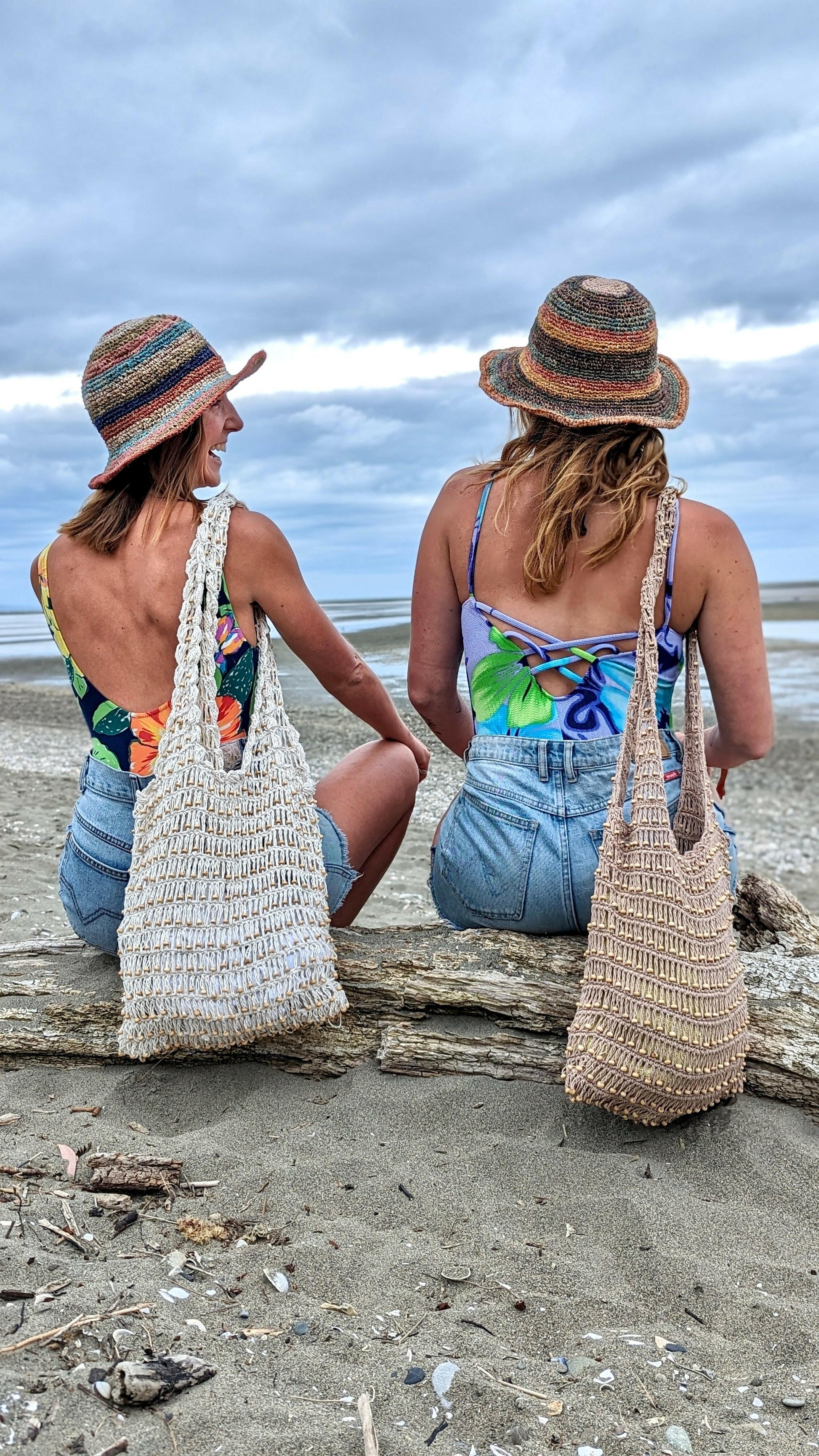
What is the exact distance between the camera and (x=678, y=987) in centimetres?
269

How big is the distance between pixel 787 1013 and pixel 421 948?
108cm

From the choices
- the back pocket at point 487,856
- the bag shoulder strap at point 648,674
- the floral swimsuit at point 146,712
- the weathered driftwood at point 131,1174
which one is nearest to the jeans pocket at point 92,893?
the floral swimsuit at point 146,712

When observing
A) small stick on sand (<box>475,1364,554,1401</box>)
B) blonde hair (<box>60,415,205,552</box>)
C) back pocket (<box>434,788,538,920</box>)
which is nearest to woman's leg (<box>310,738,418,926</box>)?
back pocket (<box>434,788,538,920</box>)

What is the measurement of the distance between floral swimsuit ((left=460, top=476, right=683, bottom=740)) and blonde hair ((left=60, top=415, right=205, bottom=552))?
32.4 inches

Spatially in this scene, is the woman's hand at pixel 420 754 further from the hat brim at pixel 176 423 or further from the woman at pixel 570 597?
the hat brim at pixel 176 423

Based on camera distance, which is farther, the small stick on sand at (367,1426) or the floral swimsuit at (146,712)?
the floral swimsuit at (146,712)

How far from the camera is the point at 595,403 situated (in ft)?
9.84

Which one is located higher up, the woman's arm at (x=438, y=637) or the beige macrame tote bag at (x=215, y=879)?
the woman's arm at (x=438, y=637)

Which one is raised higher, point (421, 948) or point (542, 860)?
point (542, 860)

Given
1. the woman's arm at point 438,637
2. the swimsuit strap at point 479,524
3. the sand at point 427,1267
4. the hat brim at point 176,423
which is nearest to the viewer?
the sand at point 427,1267

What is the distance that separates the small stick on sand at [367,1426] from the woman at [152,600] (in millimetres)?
1503

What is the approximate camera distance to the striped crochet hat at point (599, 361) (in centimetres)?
298

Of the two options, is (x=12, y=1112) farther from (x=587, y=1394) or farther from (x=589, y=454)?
(x=589, y=454)

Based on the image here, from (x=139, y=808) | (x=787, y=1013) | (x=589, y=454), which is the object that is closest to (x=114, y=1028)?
(x=139, y=808)
